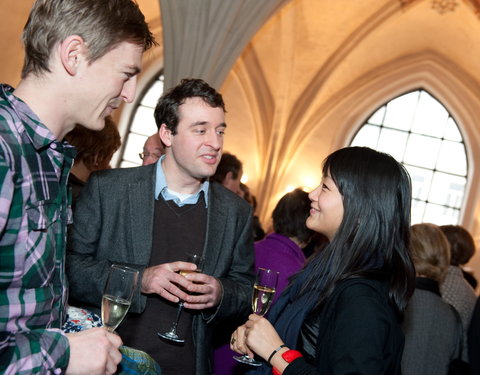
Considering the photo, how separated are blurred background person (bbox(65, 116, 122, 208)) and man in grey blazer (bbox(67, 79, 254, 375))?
1.77 feet

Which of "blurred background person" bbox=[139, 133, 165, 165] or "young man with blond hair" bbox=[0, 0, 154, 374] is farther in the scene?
"blurred background person" bbox=[139, 133, 165, 165]

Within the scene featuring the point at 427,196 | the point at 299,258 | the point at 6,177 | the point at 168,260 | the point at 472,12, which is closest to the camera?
the point at 6,177

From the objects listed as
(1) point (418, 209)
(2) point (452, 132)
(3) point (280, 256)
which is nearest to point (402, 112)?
(2) point (452, 132)

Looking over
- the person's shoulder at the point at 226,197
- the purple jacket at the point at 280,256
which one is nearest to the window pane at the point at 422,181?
the purple jacket at the point at 280,256

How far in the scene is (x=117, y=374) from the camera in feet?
6.92

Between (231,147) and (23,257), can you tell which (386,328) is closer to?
(23,257)

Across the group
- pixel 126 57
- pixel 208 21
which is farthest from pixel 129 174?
pixel 208 21

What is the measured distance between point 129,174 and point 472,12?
41.9ft

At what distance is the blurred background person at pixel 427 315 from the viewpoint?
173 inches

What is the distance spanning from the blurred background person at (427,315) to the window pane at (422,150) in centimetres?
1383

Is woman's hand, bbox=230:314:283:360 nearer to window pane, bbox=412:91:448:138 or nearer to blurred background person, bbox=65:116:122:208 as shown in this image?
blurred background person, bbox=65:116:122:208

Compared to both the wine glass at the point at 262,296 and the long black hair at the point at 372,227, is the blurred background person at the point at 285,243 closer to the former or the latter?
the wine glass at the point at 262,296

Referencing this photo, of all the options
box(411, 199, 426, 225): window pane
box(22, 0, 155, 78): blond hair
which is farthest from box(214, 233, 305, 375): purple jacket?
box(411, 199, 426, 225): window pane

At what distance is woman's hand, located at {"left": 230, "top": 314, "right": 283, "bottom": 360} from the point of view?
262 cm
